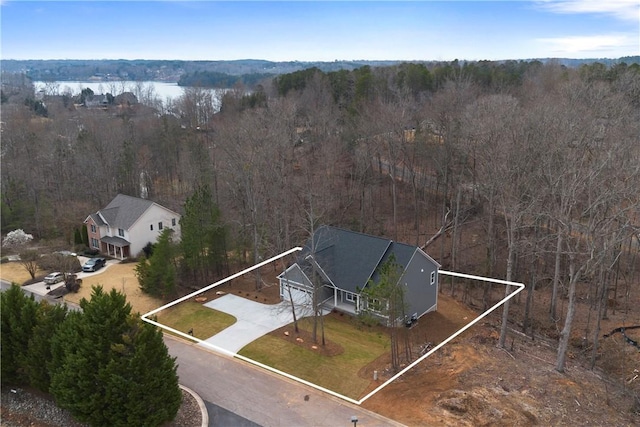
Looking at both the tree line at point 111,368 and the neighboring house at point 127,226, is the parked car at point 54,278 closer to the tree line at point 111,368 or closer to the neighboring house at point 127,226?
the neighboring house at point 127,226

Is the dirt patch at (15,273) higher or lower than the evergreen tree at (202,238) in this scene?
lower

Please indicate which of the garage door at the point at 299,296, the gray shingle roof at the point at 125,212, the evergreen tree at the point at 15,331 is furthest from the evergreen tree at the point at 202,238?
the evergreen tree at the point at 15,331

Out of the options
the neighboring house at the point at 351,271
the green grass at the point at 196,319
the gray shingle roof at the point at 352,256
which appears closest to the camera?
the green grass at the point at 196,319

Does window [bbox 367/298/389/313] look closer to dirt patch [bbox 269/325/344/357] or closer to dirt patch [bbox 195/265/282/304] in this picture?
dirt patch [bbox 269/325/344/357]

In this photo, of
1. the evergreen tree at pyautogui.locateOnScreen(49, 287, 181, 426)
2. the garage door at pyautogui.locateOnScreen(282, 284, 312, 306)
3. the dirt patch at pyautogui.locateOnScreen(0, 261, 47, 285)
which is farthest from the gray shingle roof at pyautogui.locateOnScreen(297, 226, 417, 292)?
the dirt patch at pyautogui.locateOnScreen(0, 261, 47, 285)

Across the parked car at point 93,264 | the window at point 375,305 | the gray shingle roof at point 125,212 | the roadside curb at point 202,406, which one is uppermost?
the window at point 375,305

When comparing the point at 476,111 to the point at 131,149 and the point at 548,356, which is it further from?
the point at 131,149

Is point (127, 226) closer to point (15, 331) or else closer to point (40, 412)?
point (15, 331)

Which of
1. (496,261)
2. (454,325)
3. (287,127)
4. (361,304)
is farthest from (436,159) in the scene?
(361,304)

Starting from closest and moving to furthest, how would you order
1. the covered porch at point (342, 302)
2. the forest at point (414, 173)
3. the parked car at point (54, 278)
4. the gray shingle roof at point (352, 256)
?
the forest at point (414, 173) < the covered porch at point (342, 302) < the gray shingle roof at point (352, 256) < the parked car at point (54, 278)

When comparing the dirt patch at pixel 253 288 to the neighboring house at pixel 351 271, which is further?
the dirt patch at pixel 253 288

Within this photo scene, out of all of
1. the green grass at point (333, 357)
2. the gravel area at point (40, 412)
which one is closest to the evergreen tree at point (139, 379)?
the gravel area at point (40, 412)
